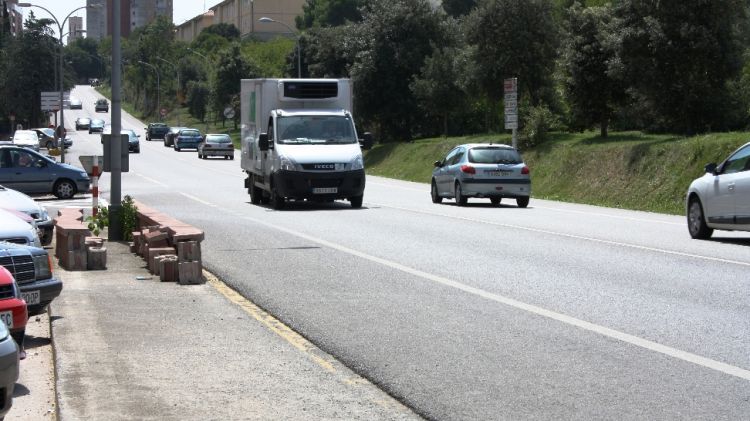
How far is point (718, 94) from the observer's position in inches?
1428

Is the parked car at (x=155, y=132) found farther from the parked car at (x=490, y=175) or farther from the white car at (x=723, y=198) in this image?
the white car at (x=723, y=198)

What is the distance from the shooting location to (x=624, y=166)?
35.8m

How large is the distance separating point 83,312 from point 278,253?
6.04 meters

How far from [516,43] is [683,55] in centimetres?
1339

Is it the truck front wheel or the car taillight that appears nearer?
the truck front wheel

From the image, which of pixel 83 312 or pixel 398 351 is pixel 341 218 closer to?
pixel 83 312

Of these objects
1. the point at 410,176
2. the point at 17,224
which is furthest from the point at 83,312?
the point at 410,176

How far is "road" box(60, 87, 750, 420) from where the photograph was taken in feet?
25.8

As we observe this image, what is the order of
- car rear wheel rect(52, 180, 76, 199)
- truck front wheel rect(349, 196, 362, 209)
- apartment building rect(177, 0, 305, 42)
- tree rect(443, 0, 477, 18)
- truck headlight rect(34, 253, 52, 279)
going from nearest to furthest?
truck headlight rect(34, 253, 52, 279)
truck front wheel rect(349, 196, 362, 209)
car rear wheel rect(52, 180, 76, 199)
tree rect(443, 0, 477, 18)
apartment building rect(177, 0, 305, 42)

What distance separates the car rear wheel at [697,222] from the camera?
65.7ft

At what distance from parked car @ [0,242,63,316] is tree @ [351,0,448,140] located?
5473cm

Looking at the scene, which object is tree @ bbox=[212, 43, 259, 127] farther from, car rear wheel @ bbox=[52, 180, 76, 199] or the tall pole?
the tall pole

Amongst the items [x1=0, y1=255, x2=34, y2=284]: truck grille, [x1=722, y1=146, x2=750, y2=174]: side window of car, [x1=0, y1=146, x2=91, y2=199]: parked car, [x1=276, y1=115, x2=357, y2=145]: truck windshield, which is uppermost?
[x1=276, y1=115, x2=357, y2=145]: truck windshield

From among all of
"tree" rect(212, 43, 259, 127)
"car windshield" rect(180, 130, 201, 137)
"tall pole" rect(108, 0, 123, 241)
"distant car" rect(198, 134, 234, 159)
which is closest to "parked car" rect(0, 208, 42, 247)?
"tall pole" rect(108, 0, 123, 241)
